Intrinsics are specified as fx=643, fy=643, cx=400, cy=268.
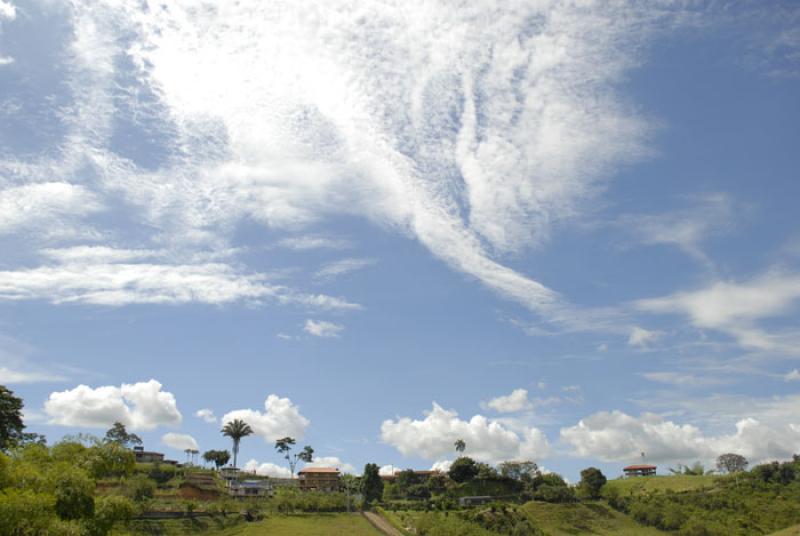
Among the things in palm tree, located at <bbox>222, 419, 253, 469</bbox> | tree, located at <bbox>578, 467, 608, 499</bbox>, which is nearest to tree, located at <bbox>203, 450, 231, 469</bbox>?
palm tree, located at <bbox>222, 419, 253, 469</bbox>

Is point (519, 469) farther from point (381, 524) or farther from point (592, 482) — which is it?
point (381, 524)

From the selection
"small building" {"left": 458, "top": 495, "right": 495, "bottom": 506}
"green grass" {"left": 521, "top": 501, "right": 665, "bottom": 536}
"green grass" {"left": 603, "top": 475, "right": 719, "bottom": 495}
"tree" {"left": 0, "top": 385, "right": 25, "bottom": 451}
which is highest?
"tree" {"left": 0, "top": 385, "right": 25, "bottom": 451}

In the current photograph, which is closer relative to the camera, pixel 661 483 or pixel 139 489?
pixel 139 489

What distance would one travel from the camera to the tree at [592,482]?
411 feet

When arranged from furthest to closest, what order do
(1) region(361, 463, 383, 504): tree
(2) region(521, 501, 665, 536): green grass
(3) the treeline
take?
(1) region(361, 463, 383, 504): tree < (2) region(521, 501, 665, 536): green grass < (3) the treeline

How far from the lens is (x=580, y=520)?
4345 inches

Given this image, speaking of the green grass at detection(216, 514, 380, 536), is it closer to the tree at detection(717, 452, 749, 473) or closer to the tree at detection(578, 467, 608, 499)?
Result: the tree at detection(578, 467, 608, 499)

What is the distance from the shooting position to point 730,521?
104 m

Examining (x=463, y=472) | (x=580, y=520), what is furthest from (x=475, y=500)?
(x=580, y=520)

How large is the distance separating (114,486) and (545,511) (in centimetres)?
6945

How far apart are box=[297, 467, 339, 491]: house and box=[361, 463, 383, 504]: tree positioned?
1413cm

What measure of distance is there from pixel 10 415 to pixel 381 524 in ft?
165

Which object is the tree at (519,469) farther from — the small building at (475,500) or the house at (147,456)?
the house at (147,456)

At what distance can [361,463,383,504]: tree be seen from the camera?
11006cm
